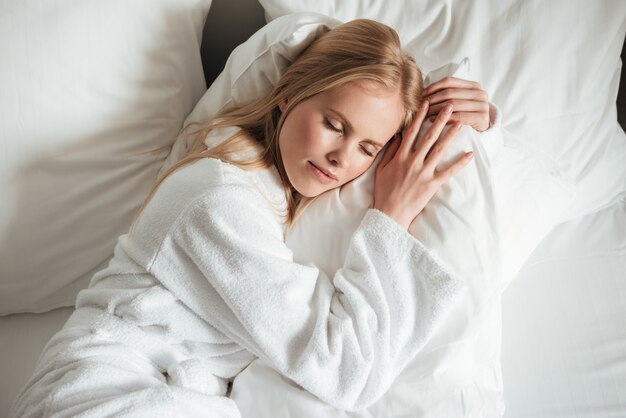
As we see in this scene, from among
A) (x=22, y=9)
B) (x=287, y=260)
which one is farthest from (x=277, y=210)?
(x=22, y=9)

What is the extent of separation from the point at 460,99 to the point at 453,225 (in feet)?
0.79

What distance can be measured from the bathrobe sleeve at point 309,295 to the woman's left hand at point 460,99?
244 mm

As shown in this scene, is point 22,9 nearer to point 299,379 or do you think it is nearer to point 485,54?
point 299,379

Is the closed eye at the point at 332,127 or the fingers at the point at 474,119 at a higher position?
the closed eye at the point at 332,127

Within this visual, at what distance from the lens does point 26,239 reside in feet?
3.59

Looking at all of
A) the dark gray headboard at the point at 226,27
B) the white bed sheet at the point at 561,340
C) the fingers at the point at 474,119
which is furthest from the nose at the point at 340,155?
the dark gray headboard at the point at 226,27

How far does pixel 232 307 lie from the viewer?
3.07 ft

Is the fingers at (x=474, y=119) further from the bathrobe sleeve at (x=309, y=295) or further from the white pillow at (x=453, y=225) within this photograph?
the bathrobe sleeve at (x=309, y=295)

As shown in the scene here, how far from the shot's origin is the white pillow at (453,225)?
3.13 feet

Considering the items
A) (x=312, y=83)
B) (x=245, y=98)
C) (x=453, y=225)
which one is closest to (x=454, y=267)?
(x=453, y=225)

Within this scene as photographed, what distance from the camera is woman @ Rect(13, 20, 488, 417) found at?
924 millimetres

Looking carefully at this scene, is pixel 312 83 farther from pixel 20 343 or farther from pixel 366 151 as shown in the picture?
pixel 20 343

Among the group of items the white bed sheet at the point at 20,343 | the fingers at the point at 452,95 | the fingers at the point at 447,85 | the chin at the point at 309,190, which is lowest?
the white bed sheet at the point at 20,343

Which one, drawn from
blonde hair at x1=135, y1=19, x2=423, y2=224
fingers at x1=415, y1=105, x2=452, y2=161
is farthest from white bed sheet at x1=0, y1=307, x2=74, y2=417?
fingers at x1=415, y1=105, x2=452, y2=161
